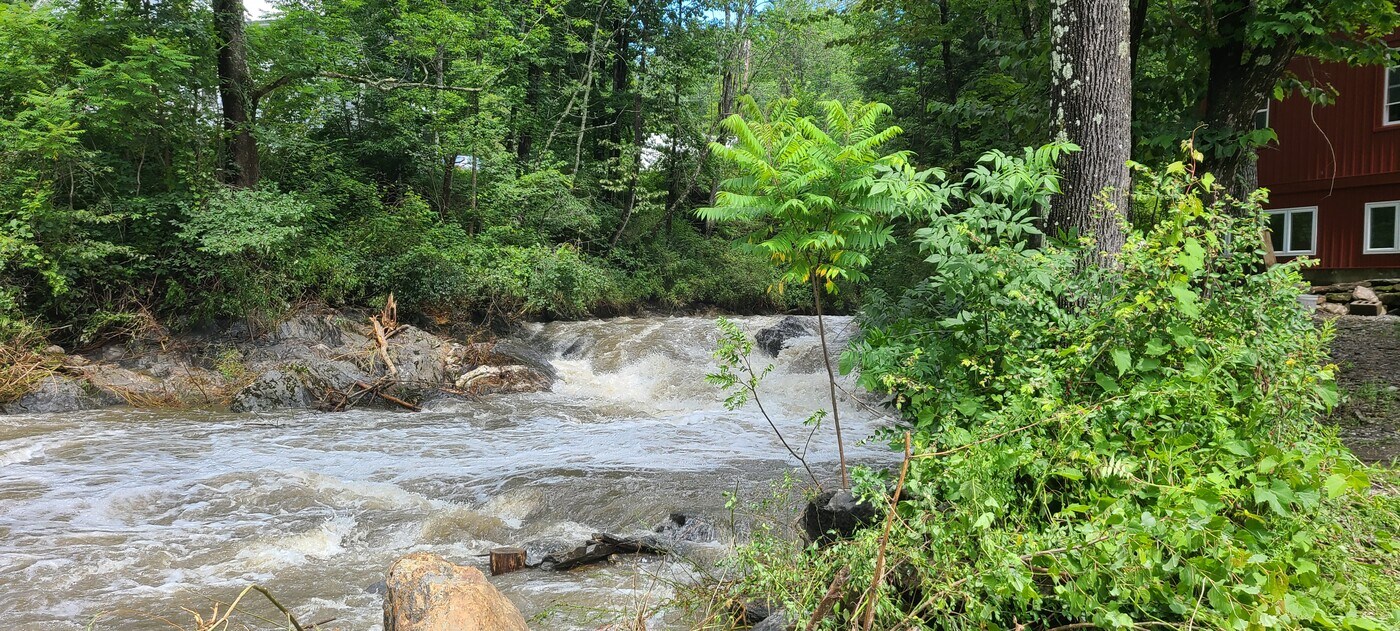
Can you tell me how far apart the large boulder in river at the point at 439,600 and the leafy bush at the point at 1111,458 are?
1.25 metres

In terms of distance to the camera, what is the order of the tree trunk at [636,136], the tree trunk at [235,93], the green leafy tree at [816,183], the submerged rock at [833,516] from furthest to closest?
1. the tree trunk at [636,136]
2. the tree trunk at [235,93]
3. the green leafy tree at [816,183]
4. the submerged rock at [833,516]

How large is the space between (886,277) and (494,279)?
342 inches

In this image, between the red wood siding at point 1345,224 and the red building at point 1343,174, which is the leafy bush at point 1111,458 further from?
the red wood siding at point 1345,224

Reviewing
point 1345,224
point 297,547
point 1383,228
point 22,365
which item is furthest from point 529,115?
point 1383,228

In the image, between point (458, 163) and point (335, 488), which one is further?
point (458, 163)

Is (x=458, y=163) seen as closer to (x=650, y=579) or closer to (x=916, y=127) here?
(x=916, y=127)

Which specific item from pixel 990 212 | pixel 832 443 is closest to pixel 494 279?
pixel 832 443

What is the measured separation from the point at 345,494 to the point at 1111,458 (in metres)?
6.90

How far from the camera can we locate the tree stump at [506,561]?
554 cm

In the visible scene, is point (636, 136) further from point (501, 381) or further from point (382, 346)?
point (382, 346)

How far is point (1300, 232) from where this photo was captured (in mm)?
17266

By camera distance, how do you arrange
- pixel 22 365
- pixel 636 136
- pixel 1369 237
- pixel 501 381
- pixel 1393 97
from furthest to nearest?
pixel 636 136 → pixel 1369 237 → pixel 1393 97 → pixel 501 381 → pixel 22 365

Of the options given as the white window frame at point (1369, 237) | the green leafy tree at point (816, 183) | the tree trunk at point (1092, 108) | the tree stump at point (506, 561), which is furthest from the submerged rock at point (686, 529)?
the white window frame at point (1369, 237)

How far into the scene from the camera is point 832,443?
1021 centimetres
